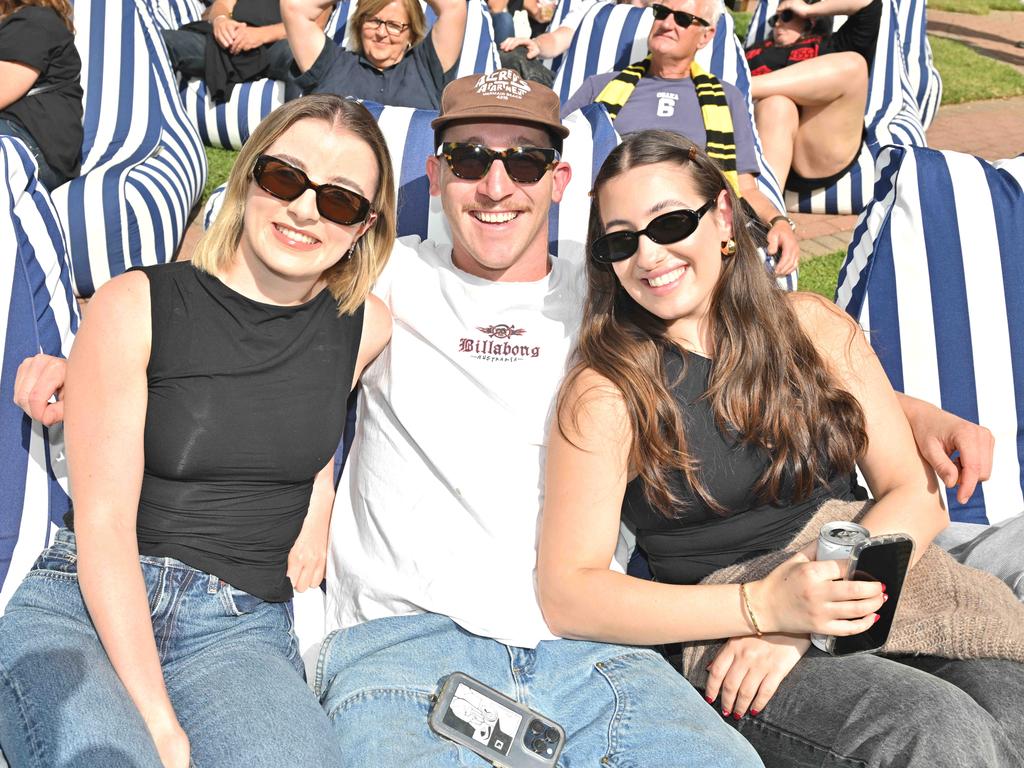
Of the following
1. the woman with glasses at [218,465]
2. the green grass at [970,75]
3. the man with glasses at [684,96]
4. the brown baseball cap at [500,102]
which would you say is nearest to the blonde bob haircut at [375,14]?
the man with glasses at [684,96]

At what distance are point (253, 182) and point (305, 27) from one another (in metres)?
2.81

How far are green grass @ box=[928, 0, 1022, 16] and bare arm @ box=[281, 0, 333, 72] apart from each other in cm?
1115

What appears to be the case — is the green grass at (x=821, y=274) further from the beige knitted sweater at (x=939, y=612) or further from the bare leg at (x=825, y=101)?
the beige knitted sweater at (x=939, y=612)

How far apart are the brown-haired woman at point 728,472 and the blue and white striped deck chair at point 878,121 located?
11.9 feet

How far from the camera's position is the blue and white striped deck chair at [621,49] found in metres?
5.23

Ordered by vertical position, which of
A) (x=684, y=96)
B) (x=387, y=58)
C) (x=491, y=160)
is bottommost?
(x=491, y=160)

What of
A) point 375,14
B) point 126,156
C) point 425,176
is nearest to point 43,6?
point 126,156

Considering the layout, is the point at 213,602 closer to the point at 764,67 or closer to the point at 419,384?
the point at 419,384

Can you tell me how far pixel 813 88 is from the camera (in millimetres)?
5422

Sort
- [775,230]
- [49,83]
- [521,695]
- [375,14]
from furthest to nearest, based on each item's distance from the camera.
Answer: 1. [375,14]
2. [49,83]
3. [775,230]
4. [521,695]

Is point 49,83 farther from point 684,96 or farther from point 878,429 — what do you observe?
point 878,429

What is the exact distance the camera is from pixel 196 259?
7.88 ft

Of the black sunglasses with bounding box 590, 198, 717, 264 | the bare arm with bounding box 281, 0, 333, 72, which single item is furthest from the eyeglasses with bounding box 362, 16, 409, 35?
the black sunglasses with bounding box 590, 198, 717, 264

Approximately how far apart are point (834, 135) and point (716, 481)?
3.89 metres
